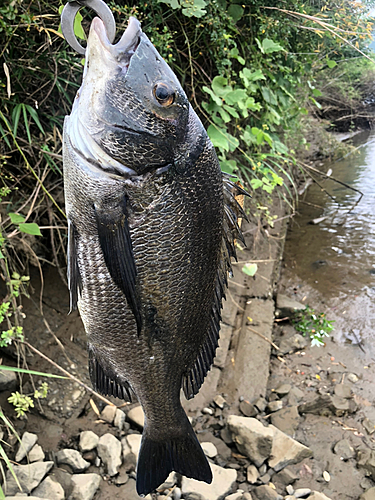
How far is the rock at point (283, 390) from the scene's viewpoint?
2984 millimetres

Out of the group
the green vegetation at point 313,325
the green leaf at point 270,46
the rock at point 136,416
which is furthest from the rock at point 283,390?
the green leaf at point 270,46

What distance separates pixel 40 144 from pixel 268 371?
241 centimetres

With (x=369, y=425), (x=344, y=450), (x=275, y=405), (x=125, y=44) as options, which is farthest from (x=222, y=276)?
(x=369, y=425)

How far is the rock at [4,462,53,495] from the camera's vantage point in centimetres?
180

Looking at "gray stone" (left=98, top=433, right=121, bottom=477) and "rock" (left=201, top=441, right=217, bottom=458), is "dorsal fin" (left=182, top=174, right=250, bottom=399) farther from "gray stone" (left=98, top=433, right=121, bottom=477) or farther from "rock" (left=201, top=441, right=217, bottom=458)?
"rock" (left=201, top=441, right=217, bottom=458)

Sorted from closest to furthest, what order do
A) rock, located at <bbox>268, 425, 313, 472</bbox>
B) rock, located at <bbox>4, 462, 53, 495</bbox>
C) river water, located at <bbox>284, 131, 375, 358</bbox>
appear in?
rock, located at <bbox>4, 462, 53, 495</bbox>
rock, located at <bbox>268, 425, 313, 472</bbox>
river water, located at <bbox>284, 131, 375, 358</bbox>

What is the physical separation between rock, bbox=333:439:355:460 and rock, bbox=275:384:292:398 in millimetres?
494

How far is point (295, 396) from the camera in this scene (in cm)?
304

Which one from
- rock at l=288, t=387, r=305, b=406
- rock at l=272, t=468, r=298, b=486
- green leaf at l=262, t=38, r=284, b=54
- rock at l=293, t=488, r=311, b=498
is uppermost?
green leaf at l=262, t=38, r=284, b=54

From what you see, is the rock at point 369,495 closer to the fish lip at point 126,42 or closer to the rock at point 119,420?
the rock at point 119,420

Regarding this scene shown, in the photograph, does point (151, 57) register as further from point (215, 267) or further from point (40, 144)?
point (40, 144)

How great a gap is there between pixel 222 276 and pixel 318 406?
89.2 inches

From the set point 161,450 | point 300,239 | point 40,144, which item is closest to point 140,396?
point 161,450

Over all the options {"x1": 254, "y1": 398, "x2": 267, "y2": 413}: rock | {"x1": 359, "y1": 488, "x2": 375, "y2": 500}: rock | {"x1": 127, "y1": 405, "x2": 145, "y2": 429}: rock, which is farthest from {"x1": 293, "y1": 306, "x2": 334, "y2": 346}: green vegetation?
{"x1": 127, "y1": 405, "x2": 145, "y2": 429}: rock
